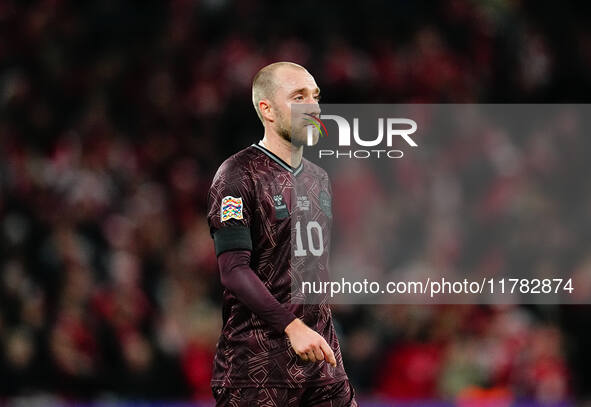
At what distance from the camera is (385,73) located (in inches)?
417

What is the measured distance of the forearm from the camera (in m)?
3.89

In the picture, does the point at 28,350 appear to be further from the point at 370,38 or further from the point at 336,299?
the point at 370,38

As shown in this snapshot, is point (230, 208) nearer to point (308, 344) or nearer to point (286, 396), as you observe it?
point (308, 344)

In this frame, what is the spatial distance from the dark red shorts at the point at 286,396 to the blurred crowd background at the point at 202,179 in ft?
12.8

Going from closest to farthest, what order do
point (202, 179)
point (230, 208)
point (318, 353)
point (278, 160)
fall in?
point (318, 353) < point (230, 208) < point (278, 160) < point (202, 179)

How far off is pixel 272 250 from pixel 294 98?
57 cm

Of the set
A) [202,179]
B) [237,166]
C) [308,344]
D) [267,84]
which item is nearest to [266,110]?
[267,84]

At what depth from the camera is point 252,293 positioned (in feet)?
12.8

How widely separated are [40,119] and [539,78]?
15.7 ft

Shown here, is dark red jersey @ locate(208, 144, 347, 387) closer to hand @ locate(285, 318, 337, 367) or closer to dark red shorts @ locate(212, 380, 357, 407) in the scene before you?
dark red shorts @ locate(212, 380, 357, 407)

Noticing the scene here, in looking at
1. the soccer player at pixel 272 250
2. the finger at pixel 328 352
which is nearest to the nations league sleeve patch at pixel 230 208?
the soccer player at pixel 272 250

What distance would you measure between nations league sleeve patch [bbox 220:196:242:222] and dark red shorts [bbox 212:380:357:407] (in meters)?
0.65

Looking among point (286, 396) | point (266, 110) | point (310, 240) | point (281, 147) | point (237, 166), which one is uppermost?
point (266, 110)

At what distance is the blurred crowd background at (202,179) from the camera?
8.19 m
